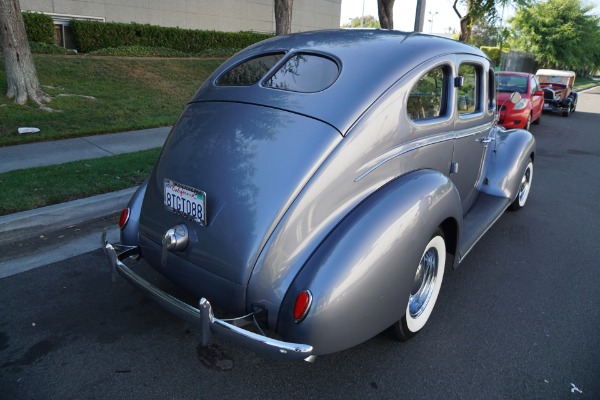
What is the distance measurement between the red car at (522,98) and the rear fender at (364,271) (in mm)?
9071

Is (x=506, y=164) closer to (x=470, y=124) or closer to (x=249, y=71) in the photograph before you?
(x=470, y=124)

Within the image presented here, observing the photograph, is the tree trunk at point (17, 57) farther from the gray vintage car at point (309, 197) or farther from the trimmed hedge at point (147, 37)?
the trimmed hedge at point (147, 37)

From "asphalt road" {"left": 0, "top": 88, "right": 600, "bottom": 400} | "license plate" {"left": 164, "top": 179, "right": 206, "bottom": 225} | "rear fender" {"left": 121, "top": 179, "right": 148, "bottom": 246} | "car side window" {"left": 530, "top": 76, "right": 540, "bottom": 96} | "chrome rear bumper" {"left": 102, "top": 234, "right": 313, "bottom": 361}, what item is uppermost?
"car side window" {"left": 530, "top": 76, "right": 540, "bottom": 96}

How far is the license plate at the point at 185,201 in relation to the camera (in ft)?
8.33

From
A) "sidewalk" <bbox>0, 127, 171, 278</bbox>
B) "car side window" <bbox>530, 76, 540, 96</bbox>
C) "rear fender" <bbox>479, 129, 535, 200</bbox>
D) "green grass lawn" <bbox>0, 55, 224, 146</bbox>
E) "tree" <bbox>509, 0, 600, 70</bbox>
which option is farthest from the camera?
"tree" <bbox>509, 0, 600, 70</bbox>

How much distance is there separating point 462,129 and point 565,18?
40428mm

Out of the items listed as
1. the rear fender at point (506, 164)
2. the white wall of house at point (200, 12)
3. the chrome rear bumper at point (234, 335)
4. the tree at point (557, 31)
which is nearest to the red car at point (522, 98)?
the rear fender at point (506, 164)

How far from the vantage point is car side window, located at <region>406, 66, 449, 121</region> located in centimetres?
298

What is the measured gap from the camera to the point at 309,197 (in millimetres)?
2365

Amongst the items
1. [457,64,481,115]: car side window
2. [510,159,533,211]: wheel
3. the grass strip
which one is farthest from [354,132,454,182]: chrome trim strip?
the grass strip

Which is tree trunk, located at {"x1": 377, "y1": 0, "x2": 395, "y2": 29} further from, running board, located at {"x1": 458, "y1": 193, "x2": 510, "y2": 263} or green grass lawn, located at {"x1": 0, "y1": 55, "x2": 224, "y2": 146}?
running board, located at {"x1": 458, "y1": 193, "x2": 510, "y2": 263}

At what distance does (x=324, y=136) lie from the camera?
8.12 ft

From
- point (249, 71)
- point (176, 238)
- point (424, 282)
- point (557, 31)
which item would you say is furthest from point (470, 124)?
point (557, 31)

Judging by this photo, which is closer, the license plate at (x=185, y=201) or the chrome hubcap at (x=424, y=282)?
the license plate at (x=185, y=201)
